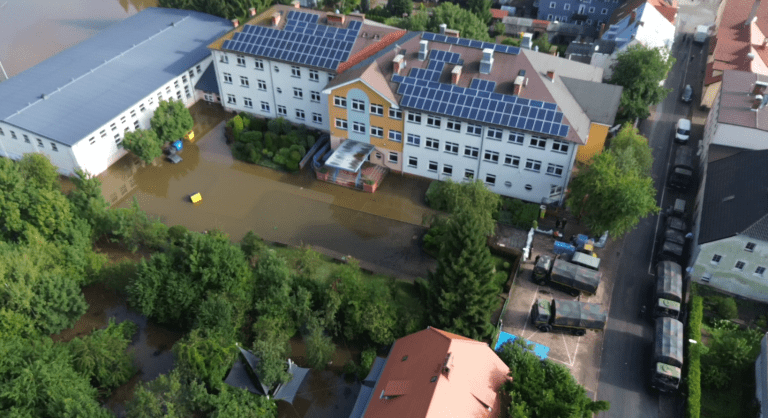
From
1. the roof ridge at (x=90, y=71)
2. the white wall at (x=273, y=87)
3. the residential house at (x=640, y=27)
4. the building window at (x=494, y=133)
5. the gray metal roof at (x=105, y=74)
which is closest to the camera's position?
the building window at (x=494, y=133)

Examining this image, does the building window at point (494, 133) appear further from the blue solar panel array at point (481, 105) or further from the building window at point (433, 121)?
the building window at point (433, 121)

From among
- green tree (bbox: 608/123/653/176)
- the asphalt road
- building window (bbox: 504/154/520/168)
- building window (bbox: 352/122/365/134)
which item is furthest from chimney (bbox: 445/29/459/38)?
the asphalt road

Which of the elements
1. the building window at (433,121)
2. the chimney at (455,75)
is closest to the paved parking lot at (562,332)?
the building window at (433,121)

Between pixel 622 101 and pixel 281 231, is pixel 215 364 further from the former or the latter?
pixel 622 101

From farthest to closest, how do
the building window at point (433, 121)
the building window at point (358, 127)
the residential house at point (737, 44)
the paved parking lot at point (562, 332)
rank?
1. the residential house at point (737, 44)
2. the building window at point (358, 127)
3. the building window at point (433, 121)
4. the paved parking lot at point (562, 332)

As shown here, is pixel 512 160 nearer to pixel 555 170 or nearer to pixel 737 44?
pixel 555 170

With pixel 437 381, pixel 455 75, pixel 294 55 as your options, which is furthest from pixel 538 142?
pixel 294 55
